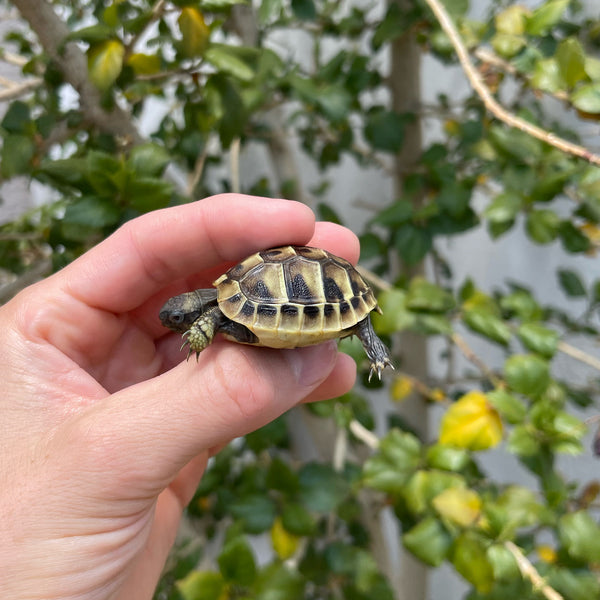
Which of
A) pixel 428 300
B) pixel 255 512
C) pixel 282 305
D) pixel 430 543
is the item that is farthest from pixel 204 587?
pixel 428 300

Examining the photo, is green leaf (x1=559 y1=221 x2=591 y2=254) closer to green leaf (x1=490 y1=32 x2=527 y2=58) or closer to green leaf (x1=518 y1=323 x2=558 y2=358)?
green leaf (x1=518 y1=323 x2=558 y2=358)

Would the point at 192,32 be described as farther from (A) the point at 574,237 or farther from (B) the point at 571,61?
(A) the point at 574,237

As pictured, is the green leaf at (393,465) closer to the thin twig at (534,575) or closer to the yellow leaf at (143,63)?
the thin twig at (534,575)

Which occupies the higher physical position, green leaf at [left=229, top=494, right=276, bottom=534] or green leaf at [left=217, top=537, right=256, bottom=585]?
green leaf at [left=217, top=537, right=256, bottom=585]

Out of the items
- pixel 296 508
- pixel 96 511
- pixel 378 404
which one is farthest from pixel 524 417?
pixel 378 404

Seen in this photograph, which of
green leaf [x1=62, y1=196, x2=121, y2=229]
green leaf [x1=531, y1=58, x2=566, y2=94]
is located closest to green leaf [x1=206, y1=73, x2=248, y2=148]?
green leaf [x1=62, y1=196, x2=121, y2=229]
